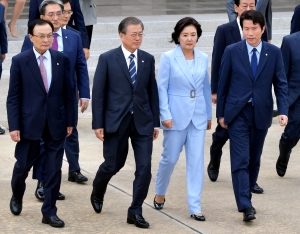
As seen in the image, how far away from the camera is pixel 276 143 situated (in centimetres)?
948

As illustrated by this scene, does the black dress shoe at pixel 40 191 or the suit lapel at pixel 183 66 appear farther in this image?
the black dress shoe at pixel 40 191

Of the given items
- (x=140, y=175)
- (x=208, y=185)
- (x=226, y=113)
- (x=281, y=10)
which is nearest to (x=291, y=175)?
(x=208, y=185)

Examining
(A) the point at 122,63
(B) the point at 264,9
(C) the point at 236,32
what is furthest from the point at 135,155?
(B) the point at 264,9

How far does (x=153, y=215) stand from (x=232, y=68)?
1.35 metres

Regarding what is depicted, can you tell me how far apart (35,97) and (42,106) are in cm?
9

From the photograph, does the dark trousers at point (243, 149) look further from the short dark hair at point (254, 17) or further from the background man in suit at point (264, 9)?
the background man in suit at point (264, 9)

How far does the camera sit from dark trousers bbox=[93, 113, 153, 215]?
6.44m

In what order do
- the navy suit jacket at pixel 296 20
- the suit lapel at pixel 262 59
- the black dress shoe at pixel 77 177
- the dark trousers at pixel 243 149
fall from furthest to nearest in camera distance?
the navy suit jacket at pixel 296 20 < the black dress shoe at pixel 77 177 < the suit lapel at pixel 262 59 < the dark trousers at pixel 243 149

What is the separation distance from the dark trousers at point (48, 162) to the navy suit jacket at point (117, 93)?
1.22 feet

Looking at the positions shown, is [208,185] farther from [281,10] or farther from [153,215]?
[281,10]

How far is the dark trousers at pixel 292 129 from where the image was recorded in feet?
25.5

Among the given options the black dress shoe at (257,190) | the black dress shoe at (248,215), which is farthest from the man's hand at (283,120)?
the black dress shoe at (257,190)

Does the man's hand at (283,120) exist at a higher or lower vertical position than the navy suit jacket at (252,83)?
lower

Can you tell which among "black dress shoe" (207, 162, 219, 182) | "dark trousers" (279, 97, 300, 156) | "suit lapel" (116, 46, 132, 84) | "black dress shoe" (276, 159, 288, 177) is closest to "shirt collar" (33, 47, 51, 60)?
"suit lapel" (116, 46, 132, 84)
